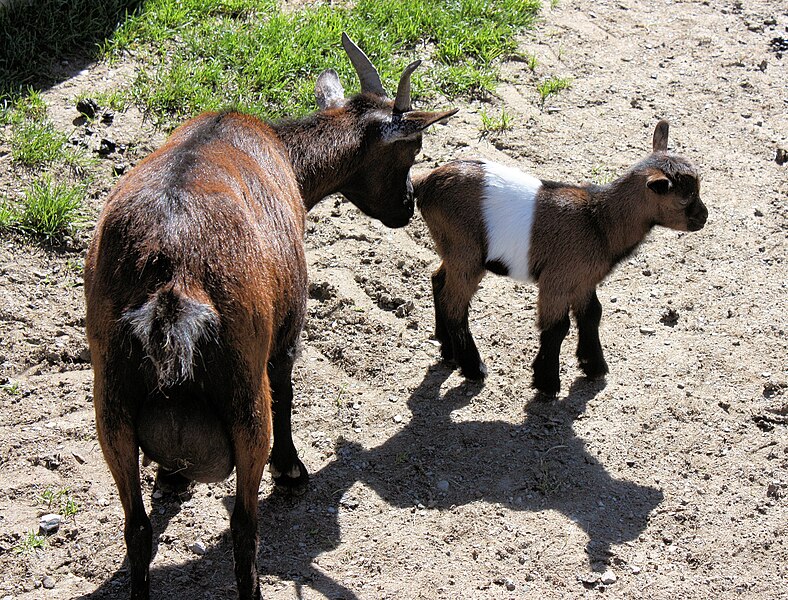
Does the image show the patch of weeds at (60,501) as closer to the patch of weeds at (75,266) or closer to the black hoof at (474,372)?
the patch of weeds at (75,266)

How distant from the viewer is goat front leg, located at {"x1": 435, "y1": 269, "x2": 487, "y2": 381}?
630 centimetres

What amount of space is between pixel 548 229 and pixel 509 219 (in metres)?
0.25

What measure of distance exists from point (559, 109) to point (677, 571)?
4804mm

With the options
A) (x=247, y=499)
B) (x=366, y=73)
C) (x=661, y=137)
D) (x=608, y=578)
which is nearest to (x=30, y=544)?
(x=247, y=499)

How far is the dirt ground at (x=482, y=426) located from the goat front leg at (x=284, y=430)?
139 mm

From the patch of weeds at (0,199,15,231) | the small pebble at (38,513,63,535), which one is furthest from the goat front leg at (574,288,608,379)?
the patch of weeds at (0,199,15,231)

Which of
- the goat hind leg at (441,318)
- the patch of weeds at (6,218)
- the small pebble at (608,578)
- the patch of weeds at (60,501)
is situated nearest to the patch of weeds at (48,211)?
the patch of weeds at (6,218)

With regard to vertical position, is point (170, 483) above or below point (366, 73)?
below

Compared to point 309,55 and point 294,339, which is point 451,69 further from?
point 294,339

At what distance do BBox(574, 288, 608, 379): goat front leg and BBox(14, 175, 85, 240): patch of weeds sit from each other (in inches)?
142

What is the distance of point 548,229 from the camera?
245 inches

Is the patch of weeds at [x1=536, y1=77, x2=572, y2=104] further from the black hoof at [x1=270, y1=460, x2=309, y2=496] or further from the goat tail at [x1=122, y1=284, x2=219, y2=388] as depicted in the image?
the goat tail at [x1=122, y1=284, x2=219, y2=388]

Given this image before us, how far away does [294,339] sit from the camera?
5.21 metres

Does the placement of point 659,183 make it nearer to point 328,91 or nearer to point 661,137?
point 661,137
